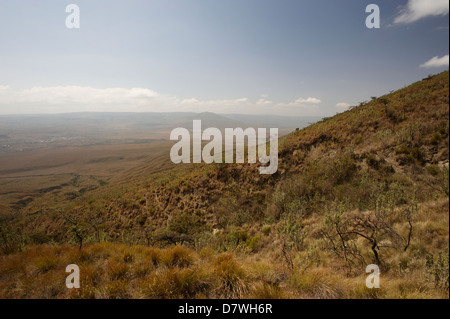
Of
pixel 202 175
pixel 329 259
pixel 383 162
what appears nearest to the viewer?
pixel 329 259

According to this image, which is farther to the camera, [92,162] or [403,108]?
[92,162]

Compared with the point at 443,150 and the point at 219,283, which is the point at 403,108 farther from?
the point at 219,283

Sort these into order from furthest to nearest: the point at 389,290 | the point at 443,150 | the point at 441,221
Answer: the point at 443,150 < the point at 441,221 < the point at 389,290

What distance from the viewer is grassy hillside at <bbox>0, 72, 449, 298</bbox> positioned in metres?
3.06

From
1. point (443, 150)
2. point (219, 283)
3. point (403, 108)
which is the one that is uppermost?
point (403, 108)

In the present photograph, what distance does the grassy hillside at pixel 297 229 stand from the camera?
3059 millimetres

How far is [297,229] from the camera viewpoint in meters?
5.60

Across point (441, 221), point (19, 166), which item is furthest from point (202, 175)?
point (19, 166)

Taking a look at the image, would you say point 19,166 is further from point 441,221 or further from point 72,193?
point 441,221

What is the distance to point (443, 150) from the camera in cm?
646

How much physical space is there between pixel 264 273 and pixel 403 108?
42.1ft

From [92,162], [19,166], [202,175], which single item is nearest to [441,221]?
[202,175]
